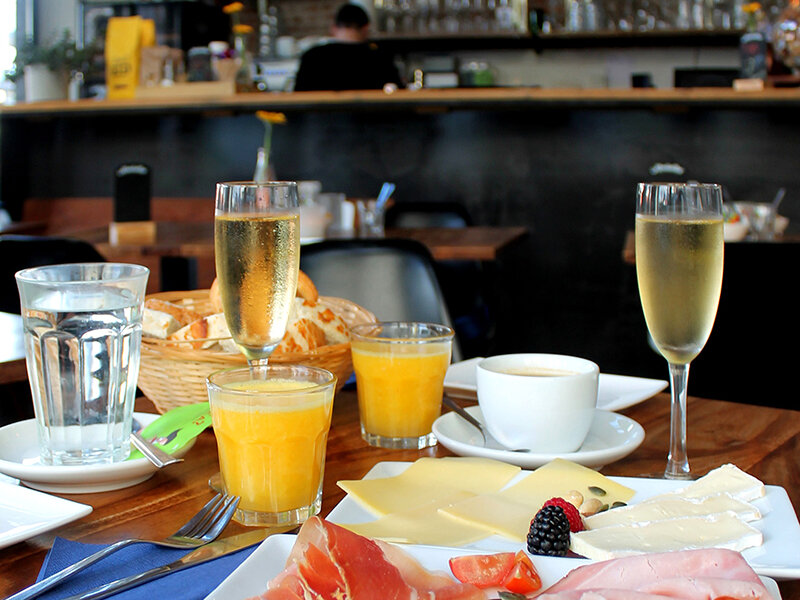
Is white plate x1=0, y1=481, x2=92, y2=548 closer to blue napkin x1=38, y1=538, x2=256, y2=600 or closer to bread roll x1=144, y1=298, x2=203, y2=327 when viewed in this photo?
blue napkin x1=38, y1=538, x2=256, y2=600

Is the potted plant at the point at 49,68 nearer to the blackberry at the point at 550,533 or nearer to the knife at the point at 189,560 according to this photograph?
the knife at the point at 189,560

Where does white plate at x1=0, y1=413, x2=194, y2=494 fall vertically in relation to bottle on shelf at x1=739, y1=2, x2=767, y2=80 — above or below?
below

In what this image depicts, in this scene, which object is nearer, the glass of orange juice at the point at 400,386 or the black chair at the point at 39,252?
the glass of orange juice at the point at 400,386

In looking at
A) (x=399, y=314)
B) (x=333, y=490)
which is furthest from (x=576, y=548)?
(x=399, y=314)

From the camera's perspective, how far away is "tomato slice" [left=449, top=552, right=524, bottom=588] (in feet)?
2.07

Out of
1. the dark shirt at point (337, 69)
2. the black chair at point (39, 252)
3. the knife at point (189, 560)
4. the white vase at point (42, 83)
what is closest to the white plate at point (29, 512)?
the knife at point (189, 560)

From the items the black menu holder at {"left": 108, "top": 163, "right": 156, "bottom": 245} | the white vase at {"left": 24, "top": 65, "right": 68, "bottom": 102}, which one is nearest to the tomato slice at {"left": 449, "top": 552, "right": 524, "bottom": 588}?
the black menu holder at {"left": 108, "top": 163, "right": 156, "bottom": 245}

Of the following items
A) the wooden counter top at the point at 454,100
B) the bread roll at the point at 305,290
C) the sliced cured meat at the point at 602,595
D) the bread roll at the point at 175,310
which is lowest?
the sliced cured meat at the point at 602,595

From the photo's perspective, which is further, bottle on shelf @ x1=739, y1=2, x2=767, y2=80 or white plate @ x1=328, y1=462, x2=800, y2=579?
bottle on shelf @ x1=739, y1=2, x2=767, y2=80

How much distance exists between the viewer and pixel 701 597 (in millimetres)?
536

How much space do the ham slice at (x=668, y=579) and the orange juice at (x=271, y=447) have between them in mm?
→ 315

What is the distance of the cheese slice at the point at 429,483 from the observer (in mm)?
826

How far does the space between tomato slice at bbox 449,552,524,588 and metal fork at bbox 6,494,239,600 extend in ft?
0.76

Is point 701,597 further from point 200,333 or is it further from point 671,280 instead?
point 200,333
